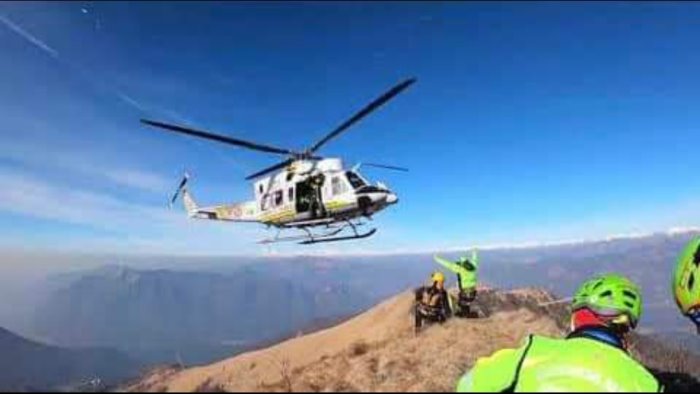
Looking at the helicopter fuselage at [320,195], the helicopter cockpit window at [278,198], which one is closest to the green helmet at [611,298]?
the helicopter fuselage at [320,195]

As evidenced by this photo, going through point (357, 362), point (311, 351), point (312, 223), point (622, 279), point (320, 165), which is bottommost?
point (311, 351)

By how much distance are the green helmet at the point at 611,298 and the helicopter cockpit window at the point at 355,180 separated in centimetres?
2772

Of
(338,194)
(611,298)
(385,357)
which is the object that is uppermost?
(338,194)

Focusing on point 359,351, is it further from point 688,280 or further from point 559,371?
point 559,371

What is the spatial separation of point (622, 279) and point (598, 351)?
2.75 m

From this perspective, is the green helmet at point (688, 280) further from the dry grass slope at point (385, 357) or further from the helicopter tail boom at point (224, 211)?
the helicopter tail boom at point (224, 211)

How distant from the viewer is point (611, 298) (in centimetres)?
790

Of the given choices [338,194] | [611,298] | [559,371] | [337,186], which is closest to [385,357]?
[611,298]

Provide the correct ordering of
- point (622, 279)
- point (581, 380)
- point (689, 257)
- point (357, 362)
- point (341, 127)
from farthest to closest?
point (341, 127) < point (357, 362) < point (689, 257) < point (622, 279) < point (581, 380)

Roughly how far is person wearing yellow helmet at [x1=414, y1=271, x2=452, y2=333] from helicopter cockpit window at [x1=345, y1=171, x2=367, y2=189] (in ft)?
29.8

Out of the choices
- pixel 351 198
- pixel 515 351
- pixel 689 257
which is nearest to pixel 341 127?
pixel 351 198

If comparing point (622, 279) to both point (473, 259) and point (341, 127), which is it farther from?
point (341, 127)

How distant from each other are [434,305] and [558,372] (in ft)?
75.2

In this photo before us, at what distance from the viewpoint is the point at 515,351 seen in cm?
616
